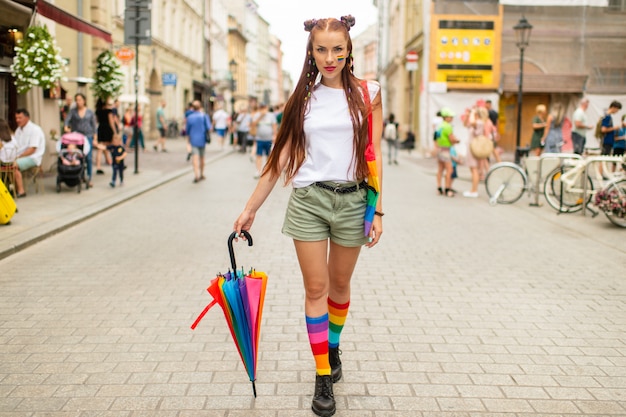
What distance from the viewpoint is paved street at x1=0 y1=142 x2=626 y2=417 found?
11.6 feet

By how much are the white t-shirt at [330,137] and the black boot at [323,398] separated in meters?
0.98

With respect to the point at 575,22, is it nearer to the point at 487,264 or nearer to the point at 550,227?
the point at 550,227

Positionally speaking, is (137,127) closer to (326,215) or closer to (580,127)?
(580,127)

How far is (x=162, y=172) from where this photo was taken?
16.9m

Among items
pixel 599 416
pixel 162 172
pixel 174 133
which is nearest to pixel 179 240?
pixel 599 416

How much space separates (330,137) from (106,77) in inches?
503

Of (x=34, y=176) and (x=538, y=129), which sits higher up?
(x=538, y=129)

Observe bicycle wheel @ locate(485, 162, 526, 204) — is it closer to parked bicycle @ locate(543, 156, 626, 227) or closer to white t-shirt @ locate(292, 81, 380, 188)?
parked bicycle @ locate(543, 156, 626, 227)

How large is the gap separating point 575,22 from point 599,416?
978 inches

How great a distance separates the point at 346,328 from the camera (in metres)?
4.78

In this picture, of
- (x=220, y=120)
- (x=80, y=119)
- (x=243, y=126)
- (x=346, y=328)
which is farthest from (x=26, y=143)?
(x=220, y=120)

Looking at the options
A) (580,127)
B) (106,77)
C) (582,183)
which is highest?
(106,77)

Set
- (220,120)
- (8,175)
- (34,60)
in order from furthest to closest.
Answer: (220,120)
(34,60)
(8,175)

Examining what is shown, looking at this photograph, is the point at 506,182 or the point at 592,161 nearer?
the point at 592,161
